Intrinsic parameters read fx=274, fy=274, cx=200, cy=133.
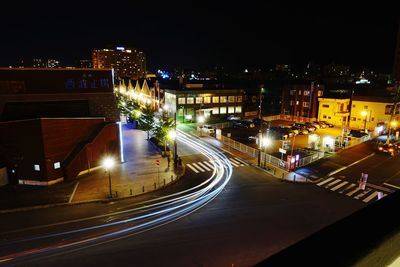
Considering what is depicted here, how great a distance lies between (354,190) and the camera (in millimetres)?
24703

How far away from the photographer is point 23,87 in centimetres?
2933

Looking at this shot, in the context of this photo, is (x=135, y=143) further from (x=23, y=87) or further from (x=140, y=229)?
(x=140, y=229)

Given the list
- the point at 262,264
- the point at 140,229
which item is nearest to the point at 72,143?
the point at 140,229

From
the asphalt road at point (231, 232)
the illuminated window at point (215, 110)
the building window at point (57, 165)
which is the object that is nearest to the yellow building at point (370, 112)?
the illuminated window at point (215, 110)

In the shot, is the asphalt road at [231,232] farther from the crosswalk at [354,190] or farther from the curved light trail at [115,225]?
the crosswalk at [354,190]

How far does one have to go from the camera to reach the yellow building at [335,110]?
2088 inches

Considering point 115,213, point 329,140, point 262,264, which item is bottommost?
point 115,213

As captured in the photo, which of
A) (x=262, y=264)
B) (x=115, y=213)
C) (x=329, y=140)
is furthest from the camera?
(x=329, y=140)

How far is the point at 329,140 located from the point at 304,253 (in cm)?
3780

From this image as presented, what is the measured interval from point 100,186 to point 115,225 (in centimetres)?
808

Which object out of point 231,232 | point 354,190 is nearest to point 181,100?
point 354,190

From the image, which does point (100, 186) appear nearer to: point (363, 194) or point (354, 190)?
point (354, 190)

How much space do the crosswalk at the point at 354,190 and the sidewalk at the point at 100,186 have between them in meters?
14.8

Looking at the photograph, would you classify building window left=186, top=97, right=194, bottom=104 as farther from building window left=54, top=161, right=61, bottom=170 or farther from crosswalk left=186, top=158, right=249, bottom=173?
building window left=54, top=161, right=61, bottom=170
